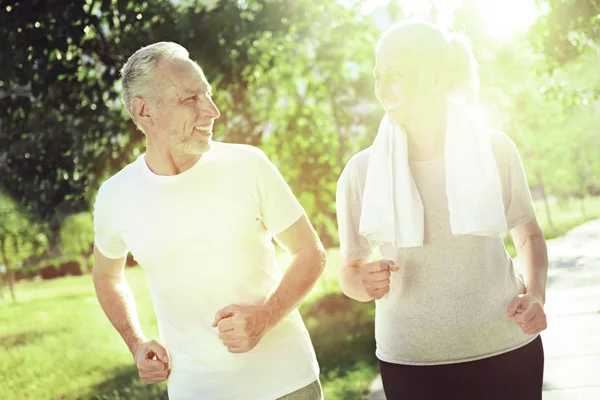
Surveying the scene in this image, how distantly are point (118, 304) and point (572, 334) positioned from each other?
6107mm

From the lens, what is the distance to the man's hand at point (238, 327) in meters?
2.67

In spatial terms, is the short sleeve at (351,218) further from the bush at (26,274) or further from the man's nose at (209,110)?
the bush at (26,274)

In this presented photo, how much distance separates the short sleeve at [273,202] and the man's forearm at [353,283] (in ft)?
0.82

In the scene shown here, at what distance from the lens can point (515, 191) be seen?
2873 mm

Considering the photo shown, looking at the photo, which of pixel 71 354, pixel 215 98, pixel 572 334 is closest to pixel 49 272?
pixel 71 354

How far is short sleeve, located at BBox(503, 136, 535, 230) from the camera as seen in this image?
2.85 m

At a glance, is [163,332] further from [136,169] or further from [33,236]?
[33,236]

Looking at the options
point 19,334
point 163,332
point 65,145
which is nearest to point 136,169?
point 163,332

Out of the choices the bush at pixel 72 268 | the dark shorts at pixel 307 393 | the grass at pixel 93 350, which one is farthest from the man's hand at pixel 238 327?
the bush at pixel 72 268

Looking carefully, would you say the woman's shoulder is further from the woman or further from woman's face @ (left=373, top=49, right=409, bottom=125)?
woman's face @ (left=373, top=49, right=409, bottom=125)

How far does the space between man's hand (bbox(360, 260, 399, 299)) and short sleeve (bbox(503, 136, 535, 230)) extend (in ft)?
1.36

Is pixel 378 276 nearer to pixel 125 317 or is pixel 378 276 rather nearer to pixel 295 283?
pixel 295 283

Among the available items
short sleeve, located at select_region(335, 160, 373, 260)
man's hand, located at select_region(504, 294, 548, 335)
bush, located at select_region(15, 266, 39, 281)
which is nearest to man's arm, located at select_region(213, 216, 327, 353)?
short sleeve, located at select_region(335, 160, 373, 260)

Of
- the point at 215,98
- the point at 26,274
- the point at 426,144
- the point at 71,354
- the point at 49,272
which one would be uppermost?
the point at 426,144
